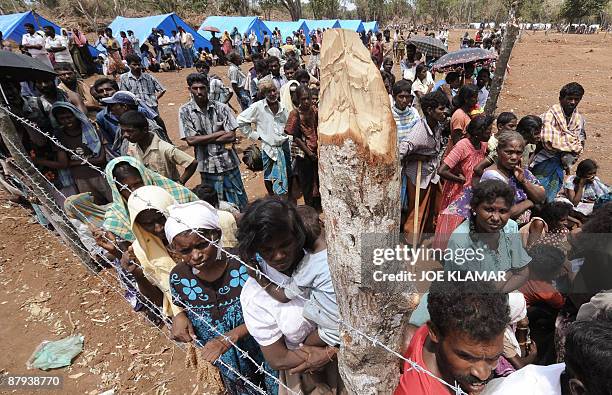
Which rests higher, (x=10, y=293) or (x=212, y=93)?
(x=212, y=93)

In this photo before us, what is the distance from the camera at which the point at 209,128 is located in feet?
12.3

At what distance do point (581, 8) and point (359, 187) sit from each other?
53677 millimetres

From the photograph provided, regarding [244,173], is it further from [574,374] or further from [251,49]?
[251,49]

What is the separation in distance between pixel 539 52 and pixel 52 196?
94.4 ft

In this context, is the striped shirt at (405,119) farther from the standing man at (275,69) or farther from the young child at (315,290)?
the standing man at (275,69)

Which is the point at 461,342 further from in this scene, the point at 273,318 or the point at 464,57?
the point at 464,57

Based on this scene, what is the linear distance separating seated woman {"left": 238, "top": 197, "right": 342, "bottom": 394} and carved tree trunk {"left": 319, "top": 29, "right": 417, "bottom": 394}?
41 cm

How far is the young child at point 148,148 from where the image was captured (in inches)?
118

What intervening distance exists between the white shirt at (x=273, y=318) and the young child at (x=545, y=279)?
68.7 inches

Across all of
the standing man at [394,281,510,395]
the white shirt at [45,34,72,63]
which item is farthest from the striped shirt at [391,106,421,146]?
the white shirt at [45,34,72,63]

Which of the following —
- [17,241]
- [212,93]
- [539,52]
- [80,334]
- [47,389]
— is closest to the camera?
[47,389]

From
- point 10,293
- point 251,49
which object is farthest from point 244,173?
point 251,49

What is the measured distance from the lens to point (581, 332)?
0.98 meters

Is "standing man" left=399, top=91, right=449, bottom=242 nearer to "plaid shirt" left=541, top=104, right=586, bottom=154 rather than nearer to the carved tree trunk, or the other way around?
"plaid shirt" left=541, top=104, right=586, bottom=154
